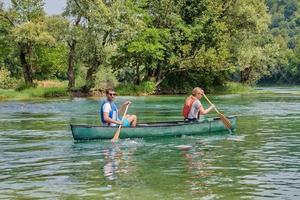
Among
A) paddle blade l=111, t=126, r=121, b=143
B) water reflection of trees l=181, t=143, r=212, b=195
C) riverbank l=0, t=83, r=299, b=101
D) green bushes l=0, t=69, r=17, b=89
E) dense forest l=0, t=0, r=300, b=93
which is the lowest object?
water reflection of trees l=181, t=143, r=212, b=195

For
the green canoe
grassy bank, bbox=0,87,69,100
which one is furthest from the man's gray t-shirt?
grassy bank, bbox=0,87,69,100

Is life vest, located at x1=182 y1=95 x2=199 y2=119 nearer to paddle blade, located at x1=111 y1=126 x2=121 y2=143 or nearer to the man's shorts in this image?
the man's shorts

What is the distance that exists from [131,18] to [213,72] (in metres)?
14.0

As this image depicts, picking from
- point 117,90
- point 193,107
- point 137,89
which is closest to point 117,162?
point 193,107

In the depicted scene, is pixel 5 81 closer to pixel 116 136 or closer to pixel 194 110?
pixel 194 110

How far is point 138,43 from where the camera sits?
195 ft

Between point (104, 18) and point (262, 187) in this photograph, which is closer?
point (262, 187)

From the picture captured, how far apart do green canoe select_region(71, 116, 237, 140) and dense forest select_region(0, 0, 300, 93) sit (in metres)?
33.0

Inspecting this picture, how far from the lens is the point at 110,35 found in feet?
185

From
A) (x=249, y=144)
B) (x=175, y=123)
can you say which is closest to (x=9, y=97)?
(x=175, y=123)

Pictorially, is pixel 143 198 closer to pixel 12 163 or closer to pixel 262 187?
pixel 262 187

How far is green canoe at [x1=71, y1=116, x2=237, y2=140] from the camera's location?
1925 cm

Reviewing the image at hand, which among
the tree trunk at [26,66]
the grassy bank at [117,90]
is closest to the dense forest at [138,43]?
the tree trunk at [26,66]

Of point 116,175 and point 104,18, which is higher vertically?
point 104,18
